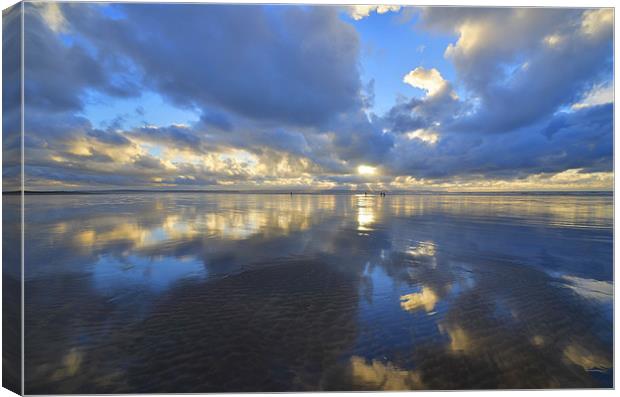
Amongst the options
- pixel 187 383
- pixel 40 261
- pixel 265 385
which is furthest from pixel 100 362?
pixel 40 261

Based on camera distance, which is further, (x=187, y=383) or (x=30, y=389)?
(x=30, y=389)

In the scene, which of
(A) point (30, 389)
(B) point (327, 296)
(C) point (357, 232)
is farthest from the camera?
(C) point (357, 232)

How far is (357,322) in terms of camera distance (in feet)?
18.4

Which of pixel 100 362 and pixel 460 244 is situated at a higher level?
pixel 460 244

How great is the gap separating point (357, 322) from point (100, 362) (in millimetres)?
4586

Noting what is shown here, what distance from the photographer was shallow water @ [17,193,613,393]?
4.56m

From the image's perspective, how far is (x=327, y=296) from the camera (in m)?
6.68

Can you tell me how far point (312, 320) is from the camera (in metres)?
5.64

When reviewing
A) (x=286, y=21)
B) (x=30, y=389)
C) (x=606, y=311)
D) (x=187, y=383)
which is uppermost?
(x=286, y=21)

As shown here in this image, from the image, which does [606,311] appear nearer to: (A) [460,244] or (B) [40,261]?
(A) [460,244]

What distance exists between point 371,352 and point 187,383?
3.04 meters

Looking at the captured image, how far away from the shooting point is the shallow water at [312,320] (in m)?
4.56

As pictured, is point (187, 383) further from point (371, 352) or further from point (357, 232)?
point (357, 232)

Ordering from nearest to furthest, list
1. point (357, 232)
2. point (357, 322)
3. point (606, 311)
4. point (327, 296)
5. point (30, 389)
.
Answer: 1. point (30, 389)
2. point (357, 322)
3. point (606, 311)
4. point (327, 296)
5. point (357, 232)
